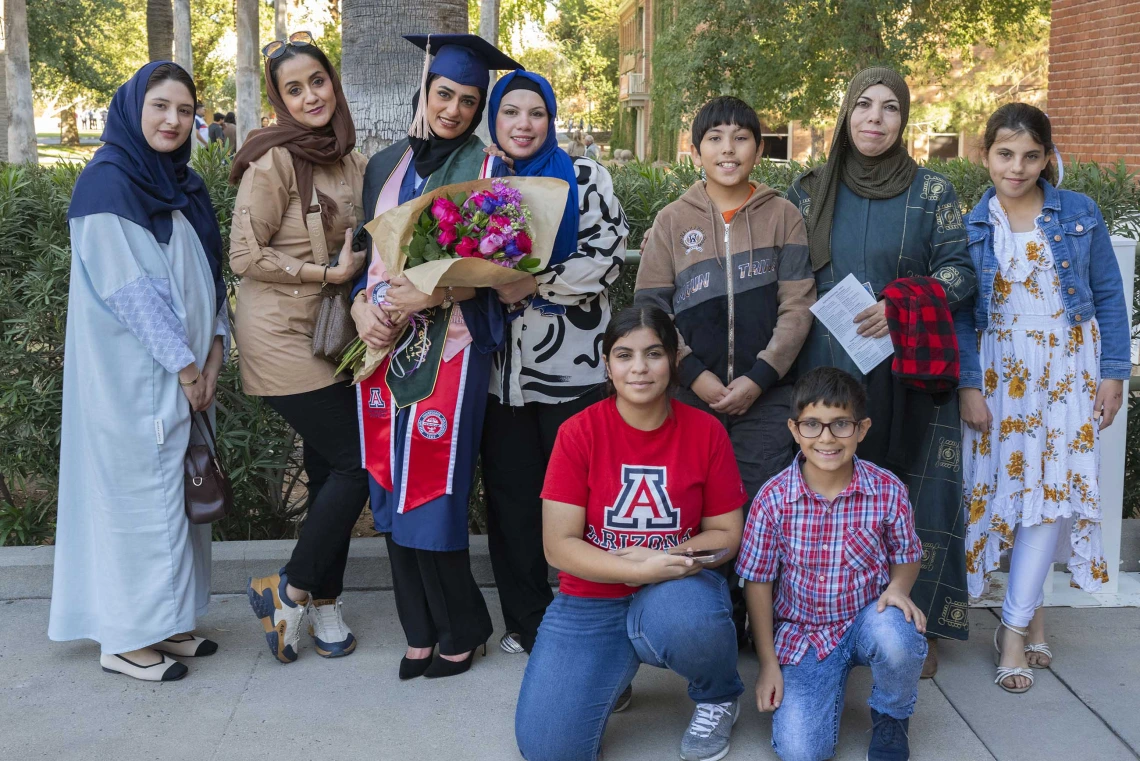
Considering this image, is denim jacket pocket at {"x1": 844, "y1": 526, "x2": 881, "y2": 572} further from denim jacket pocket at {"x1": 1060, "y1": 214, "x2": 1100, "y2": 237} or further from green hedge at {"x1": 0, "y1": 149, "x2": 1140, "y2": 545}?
green hedge at {"x1": 0, "y1": 149, "x2": 1140, "y2": 545}

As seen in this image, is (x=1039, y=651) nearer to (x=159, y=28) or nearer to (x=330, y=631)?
(x=330, y=631)

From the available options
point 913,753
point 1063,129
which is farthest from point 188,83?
point 1063,129

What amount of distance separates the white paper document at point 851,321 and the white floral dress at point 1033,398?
1.51 ft

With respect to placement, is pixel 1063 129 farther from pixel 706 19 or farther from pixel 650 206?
pixel 650 206

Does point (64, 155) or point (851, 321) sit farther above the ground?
point (64, 155)

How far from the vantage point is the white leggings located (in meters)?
3.63

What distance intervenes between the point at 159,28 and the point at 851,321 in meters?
14.9

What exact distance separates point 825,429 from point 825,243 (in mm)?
739

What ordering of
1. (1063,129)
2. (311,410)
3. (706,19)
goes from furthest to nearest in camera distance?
(706,19), (1063,129), (311,410)

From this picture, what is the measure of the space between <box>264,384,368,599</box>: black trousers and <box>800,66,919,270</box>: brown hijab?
1.66m

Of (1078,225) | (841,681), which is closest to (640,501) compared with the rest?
(841,681)

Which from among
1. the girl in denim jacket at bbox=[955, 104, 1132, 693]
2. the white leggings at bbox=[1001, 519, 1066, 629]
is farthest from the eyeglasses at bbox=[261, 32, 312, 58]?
the white leggings at bbox=[1001, 519, 1066, 629]

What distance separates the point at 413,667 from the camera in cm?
364

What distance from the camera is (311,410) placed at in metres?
3.62
